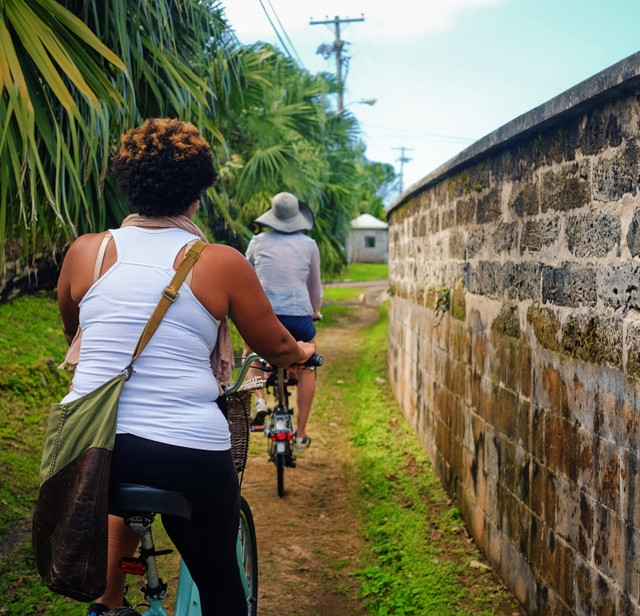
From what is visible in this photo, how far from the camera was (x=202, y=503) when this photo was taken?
1.97m

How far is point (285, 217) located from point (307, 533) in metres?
2.19

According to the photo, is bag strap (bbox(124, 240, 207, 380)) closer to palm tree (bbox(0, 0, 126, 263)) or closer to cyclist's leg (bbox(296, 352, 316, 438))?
palm tree (bbox(0, 0, 126, 263))

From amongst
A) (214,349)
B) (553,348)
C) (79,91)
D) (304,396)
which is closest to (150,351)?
(214,349)

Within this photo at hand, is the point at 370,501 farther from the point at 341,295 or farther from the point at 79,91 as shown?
the point at 341,295

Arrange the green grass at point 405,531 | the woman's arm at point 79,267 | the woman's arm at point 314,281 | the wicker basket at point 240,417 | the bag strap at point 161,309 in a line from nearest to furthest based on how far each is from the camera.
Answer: the bag strap at point 161,309
the woman's arm at point 79,267
the wicker basket at point 240,417
the green grass at point 405,531
the woman's arm at point 314,281

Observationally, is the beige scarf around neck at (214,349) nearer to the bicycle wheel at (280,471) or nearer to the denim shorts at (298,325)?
the bicycle wheel at (280,471)

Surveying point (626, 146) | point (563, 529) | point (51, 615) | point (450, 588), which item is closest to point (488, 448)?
point (450, 588)

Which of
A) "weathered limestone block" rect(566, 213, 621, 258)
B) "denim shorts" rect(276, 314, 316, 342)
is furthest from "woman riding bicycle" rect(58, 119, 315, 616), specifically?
"denim shorts" rect(276, 314, 316, 342)

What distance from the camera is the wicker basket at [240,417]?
8.20ft

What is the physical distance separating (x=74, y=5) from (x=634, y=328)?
386cm

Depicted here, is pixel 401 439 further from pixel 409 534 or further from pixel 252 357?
pixel 252 357

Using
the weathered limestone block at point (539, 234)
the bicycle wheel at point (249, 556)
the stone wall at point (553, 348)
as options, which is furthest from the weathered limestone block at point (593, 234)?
the bicycle wheel at point (249, 556)

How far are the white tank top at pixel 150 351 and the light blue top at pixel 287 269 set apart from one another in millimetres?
3040

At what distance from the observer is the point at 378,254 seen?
54.9 metres
